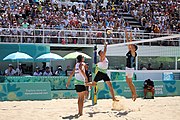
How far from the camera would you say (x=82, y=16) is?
23141 mm

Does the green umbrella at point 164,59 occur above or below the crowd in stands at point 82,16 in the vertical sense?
below

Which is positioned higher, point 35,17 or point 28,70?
point 35,17

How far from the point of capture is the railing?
63.9 feet

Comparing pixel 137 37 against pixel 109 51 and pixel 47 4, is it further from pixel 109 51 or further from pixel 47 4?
pixel 47 4

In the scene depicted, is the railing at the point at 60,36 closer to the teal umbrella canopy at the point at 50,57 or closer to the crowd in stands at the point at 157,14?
the teal umbrella canopy at the point at 50,57

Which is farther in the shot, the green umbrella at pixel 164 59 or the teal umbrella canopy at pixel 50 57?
the green umbrella at pixel 164 59

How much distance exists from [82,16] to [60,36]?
10.2 feet

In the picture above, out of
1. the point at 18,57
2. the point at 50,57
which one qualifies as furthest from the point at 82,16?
the point at 18,57

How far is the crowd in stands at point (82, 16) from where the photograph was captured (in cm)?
2058

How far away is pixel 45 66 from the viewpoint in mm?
20734

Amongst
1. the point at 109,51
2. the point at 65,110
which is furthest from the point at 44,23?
the point at 65,110

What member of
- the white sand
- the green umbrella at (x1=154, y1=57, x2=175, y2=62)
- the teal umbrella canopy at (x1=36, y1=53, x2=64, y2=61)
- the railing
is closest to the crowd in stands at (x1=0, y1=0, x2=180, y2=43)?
the railing

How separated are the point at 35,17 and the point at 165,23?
8988mm

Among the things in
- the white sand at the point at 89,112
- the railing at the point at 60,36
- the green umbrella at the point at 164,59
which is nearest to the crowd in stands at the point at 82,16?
the railing at the point at 60,36
